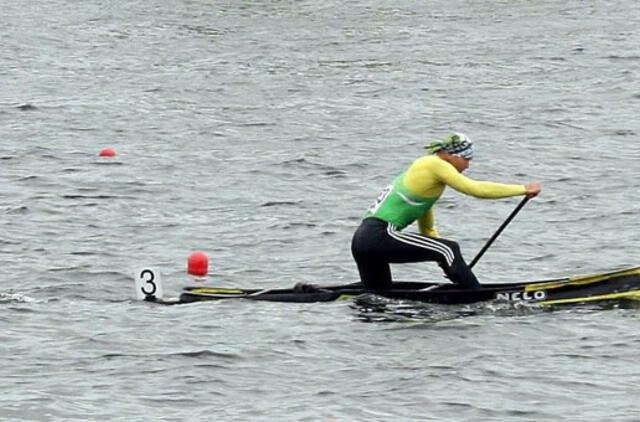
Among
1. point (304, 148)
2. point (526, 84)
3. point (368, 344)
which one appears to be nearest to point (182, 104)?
point (304, 148)

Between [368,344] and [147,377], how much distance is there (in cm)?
236

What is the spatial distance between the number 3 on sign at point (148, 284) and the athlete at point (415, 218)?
2289 millimetres

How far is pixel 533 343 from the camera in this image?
53.1ft

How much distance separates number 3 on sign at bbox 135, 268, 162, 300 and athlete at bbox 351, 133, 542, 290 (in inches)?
90.1

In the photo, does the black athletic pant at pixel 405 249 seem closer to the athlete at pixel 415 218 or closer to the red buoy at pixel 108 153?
the athlete at pixel 415 218

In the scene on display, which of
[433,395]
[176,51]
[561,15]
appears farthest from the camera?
[561,15]

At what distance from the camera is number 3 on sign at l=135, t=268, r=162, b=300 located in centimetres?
1831

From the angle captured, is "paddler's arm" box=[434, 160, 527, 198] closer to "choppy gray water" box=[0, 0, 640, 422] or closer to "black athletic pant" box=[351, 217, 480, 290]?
"black athletic pant" box=[351, 217, 480, 290]

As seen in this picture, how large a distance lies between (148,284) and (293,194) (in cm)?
A: 787

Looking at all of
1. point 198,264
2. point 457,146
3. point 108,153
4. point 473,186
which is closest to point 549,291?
point 473,186

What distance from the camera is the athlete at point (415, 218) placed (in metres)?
17.2

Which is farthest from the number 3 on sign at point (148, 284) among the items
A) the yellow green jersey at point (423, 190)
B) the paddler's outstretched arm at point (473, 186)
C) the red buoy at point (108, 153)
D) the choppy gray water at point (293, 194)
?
the red buoy at point (108, 153)

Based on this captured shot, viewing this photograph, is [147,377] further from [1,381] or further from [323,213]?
[323,213]

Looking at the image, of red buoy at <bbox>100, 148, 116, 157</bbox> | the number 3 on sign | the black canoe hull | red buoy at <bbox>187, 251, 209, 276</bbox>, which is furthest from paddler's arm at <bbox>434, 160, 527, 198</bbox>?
red buoy at <bbox>100, 148, 116, 157</bbox>
